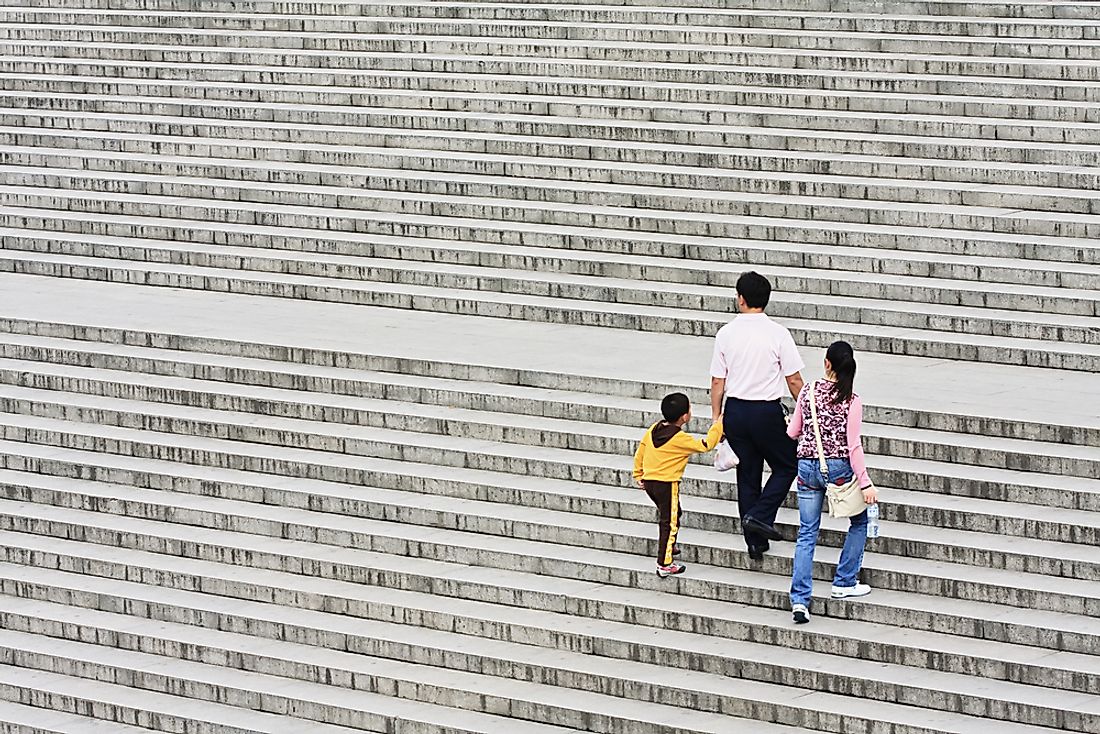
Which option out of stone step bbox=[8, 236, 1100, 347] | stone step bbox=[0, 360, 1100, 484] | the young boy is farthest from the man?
stone step bbox=[8, 236, 1100, 347]

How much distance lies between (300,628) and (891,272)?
497cm

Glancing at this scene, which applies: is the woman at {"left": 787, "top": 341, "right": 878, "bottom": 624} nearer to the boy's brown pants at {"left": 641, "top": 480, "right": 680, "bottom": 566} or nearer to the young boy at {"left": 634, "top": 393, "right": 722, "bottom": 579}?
the young boy at {"left": 634, "top": 393, "right": 722, "bottom": 579}

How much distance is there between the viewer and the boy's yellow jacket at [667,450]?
9391 mm

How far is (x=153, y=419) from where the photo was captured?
12.1 m

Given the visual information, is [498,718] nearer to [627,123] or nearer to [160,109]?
[627,123]

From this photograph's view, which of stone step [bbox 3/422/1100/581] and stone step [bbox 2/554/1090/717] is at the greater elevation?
stone step [bbox 3/422/1100/581]

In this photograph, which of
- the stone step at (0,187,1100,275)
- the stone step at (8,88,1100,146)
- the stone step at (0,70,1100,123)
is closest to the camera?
the stone step at (0,187,1100,275)

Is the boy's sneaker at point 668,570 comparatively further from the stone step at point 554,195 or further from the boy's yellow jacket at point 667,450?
the stone step at point 554,195

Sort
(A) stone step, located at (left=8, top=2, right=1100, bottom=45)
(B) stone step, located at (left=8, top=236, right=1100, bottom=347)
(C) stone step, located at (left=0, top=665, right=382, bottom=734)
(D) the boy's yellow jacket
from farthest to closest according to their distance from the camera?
1. (A) stone step, located at (left=8, top=2, right=1100, bottom=45)
2. (B) stone step, located at (left=8, top=236, right=1100, bottom=347)
3. (C) stone step, located at (left=0, top=665, right=382, bottom=734)
4. (D) the boy's yellow jacket

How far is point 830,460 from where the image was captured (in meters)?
8.85

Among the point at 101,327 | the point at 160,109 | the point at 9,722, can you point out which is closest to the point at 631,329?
the point at 101,327

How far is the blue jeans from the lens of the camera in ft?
29.1

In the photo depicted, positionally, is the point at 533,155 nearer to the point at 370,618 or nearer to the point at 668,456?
the point at 370,618

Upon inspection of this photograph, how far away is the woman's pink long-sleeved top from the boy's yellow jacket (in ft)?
1.95
